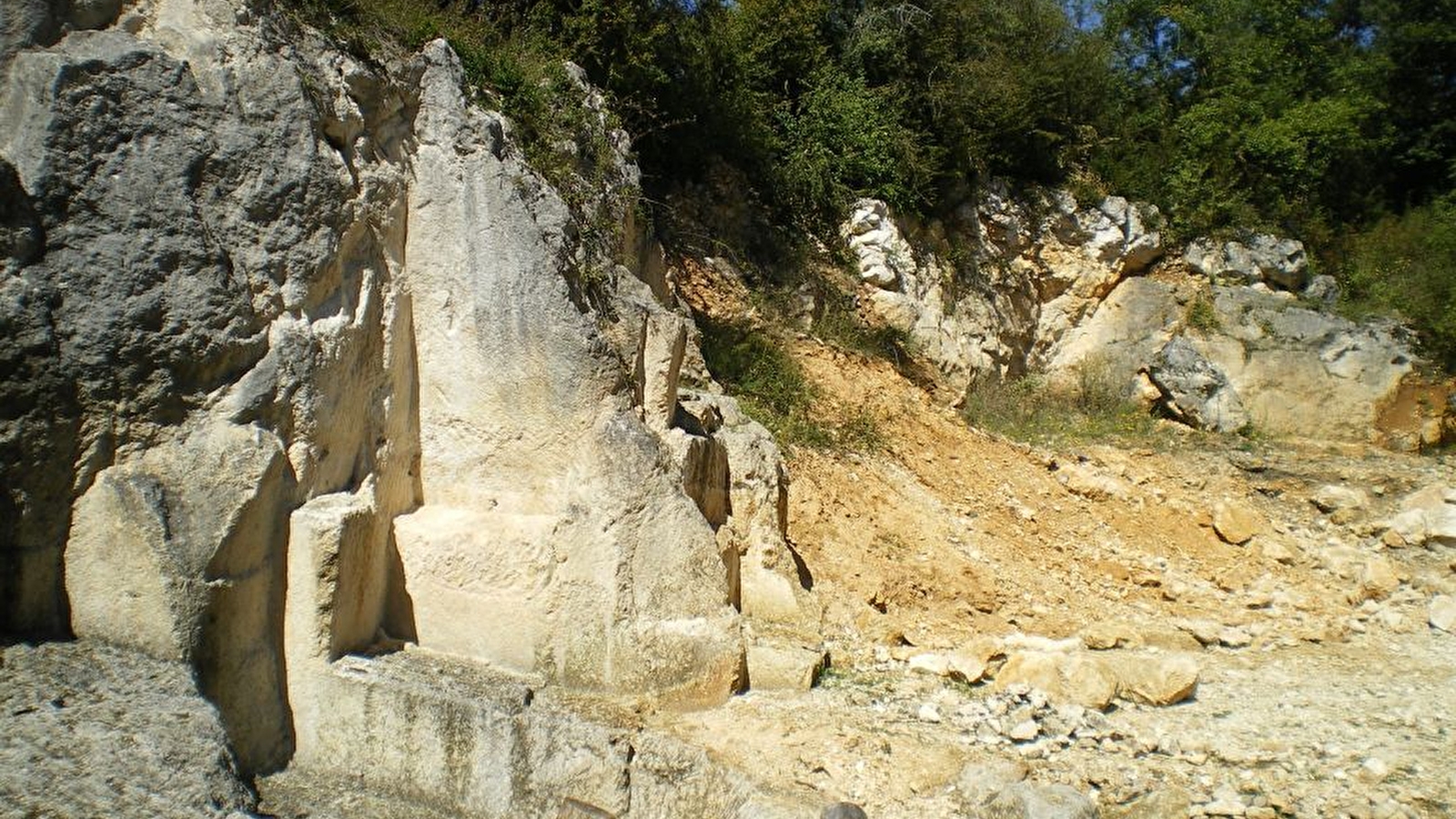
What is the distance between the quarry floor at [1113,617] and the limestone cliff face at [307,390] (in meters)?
1.00

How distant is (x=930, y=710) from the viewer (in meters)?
5.61

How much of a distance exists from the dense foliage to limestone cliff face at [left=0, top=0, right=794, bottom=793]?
1322mm

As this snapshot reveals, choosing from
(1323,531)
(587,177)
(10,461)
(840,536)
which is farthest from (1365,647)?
(10,461)

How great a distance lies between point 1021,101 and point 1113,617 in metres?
6.89

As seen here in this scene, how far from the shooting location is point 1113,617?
805 centimetres

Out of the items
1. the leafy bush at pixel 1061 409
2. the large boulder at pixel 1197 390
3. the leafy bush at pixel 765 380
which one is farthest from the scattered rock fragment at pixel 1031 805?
the large boulder at pixel 1197 390

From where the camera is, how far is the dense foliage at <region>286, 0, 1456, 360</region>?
909cm

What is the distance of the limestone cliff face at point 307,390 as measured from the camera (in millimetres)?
4297

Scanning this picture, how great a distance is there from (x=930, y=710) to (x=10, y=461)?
4241 mm

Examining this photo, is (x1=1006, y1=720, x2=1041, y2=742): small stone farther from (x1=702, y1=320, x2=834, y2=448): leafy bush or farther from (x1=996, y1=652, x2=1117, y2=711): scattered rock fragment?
(x1=702, y1=320, x2=834, y2=448): leafy bush

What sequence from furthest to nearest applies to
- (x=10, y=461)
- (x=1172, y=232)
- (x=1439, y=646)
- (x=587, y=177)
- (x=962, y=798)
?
1. (x=1172, y=232)
2. (x=1439, y=646)
3. (x=587, y=177)
4. (x=962, y=798)
5. (x=10, y=461)

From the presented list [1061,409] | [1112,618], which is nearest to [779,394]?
[1112,618]

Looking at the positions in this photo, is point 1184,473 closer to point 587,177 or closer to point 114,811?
point 587,177

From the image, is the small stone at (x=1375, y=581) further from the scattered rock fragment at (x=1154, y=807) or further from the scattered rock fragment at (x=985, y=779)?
the scattered rock fragment at (x=985, y=779)
